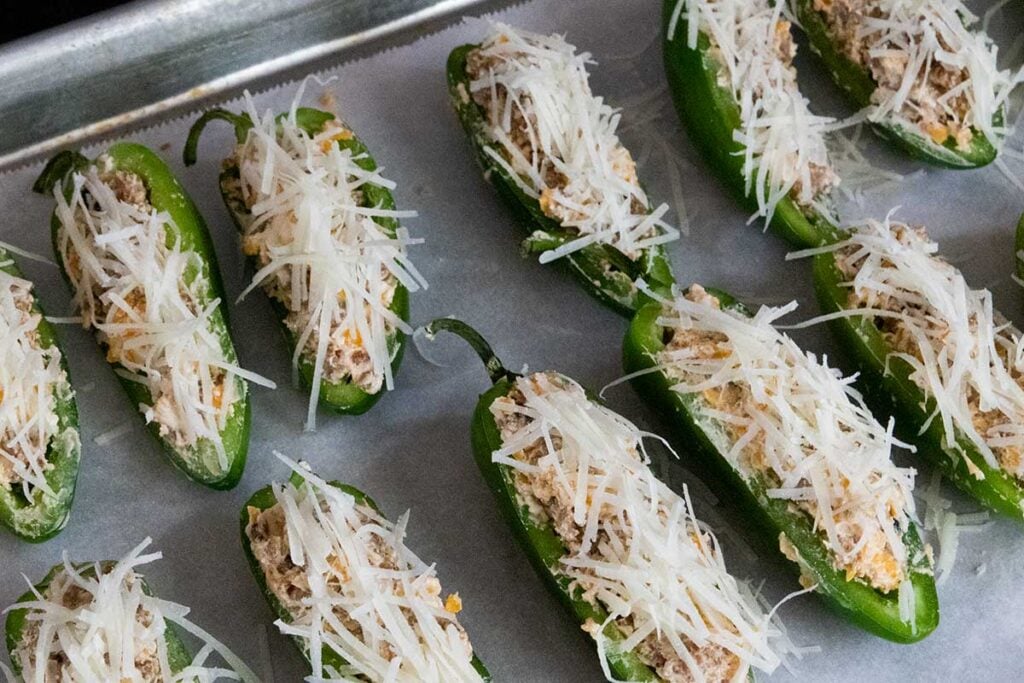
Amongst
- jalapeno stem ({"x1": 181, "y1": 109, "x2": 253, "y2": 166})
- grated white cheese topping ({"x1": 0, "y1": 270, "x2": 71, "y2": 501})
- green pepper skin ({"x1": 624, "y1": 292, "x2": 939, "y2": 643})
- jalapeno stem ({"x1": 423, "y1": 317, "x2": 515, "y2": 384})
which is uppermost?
jalapeno stem ({"x1": 181, "y1": 109, "x2": 253, "y2": 166})

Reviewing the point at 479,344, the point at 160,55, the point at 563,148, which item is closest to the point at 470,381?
the point at 479,344

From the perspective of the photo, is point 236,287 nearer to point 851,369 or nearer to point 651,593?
point 651,593

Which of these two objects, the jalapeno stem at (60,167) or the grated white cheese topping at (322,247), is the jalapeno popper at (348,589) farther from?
the jalapeno stem at (60,167)

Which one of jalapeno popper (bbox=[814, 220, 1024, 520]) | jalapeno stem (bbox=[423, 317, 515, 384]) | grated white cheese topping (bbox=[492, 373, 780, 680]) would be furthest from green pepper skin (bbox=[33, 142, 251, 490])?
jalapeno popper (bbox=[814, 220, 1024, 520])

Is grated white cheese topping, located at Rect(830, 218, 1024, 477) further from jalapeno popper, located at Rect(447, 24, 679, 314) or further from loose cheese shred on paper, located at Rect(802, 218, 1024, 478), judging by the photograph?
jalapeno popper, located at Rect(447, 24, 679, 314)

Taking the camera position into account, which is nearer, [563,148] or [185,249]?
[185,249]

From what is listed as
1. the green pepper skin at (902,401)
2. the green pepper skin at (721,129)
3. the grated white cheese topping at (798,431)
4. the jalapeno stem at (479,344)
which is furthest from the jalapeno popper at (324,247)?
the green pepper skin at (902,401)

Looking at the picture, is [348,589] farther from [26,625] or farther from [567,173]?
[567,173]
